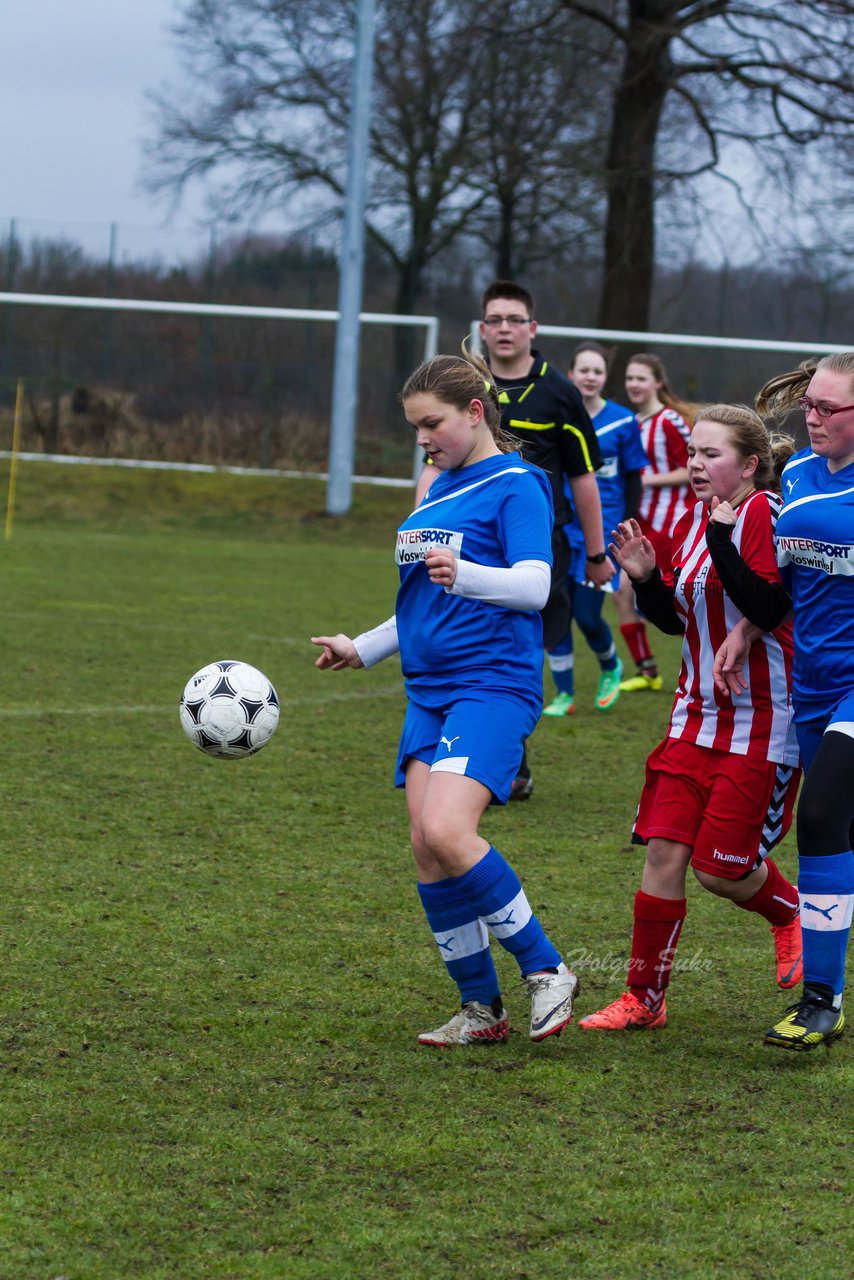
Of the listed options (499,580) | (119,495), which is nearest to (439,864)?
(499,580)

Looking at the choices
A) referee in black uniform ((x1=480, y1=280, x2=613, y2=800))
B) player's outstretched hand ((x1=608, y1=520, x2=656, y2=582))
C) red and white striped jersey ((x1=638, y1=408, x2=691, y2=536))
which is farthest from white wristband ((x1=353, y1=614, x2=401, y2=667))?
red and white striped jersey ((x1=638, y1=408, x2=691, y2=536))

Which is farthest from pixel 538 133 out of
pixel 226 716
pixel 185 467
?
pixel 226 716

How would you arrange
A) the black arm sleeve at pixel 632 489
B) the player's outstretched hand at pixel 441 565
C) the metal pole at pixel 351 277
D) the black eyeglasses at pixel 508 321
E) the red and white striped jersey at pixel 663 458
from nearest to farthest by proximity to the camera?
the player's outstretched hand at pixel 441 565, the black eyeglasses at pixel 508 321, the black arm sleeve at pixel 632 489, the red and white striped jersey at pixel 663 458, the metal pole at pixel 351 277

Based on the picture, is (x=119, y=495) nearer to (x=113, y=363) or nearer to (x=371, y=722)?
(x=113, y=363)

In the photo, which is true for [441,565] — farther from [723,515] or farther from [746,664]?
[746,664]

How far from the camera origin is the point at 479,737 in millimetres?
3471

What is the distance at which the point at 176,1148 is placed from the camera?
2.94 m

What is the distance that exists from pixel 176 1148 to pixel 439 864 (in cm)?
90

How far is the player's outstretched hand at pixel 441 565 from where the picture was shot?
3328 millimetres

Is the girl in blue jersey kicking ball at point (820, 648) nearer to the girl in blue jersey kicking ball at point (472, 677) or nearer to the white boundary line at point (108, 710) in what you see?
the girl in blue jersey kicking ball at point (472, 677)

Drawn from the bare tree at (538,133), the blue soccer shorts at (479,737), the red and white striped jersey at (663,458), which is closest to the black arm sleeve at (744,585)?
the blue soccer shorts at (479,737)

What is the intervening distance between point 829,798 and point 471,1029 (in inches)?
40.0

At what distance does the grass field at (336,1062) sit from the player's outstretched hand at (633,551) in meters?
1.17

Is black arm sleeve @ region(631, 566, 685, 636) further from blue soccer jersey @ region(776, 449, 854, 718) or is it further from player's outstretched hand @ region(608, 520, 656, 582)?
blue soccer jersey @ region(776, 449, 854, 718)
